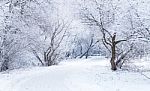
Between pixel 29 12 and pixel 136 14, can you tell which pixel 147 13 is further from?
pixel 29 12

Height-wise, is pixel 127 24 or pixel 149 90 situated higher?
pixel 127 24

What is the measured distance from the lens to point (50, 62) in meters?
40.5

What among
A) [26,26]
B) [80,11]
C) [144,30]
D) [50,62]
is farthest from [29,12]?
[50,62]

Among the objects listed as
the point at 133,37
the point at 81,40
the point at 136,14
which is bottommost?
the point at 81,40

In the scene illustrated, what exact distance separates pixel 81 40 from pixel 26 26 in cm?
5316

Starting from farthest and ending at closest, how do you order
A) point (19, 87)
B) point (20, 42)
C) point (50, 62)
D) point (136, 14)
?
point (50, 62)
point (20, 42)
point (136, 14)
point (19, 87)

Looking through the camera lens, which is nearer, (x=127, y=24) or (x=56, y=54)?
(x=127, y=24)

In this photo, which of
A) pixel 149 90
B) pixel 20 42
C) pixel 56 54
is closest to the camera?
pixel 149 90

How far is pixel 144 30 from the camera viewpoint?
1742 centimetres

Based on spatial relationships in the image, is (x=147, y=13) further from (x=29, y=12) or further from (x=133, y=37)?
(x=29, y=12)

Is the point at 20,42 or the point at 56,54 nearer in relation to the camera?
the point at 20,42

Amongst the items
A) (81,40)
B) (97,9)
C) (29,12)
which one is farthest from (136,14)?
(81,40)

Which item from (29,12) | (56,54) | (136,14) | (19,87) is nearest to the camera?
(19,87)

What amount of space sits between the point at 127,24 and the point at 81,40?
183ft
